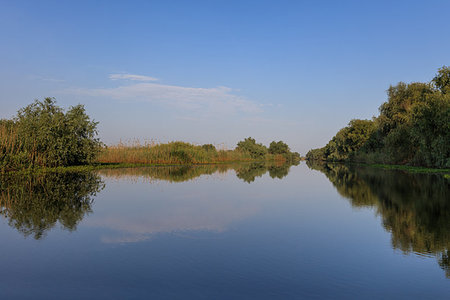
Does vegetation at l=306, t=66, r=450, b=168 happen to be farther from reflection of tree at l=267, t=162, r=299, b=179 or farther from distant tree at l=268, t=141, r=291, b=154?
distant tree at l=268, t=141, r=291, b=154

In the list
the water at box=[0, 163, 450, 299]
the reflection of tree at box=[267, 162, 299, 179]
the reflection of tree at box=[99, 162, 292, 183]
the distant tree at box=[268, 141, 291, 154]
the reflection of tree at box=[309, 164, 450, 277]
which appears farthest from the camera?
the distant tree at box=[268, 141, 291, 154]

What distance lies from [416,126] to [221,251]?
34.0 meters

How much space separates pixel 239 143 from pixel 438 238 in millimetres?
95273

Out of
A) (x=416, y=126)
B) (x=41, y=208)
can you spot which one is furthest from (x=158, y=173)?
(x=416, y=126)

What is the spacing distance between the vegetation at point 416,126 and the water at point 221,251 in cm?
2190

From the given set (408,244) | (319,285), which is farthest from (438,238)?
(319,285)

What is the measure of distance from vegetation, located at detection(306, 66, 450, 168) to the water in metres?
21.9

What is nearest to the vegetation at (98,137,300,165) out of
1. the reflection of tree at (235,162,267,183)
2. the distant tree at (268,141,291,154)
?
the reflection of tree at (235,162,267,183)

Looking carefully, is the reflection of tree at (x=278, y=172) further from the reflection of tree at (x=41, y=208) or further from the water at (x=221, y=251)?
the reflection of tree at (x=41, y=208)

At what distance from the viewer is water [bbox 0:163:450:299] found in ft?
14.0

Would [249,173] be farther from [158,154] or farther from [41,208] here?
[41,208]

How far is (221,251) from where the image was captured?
5.91m

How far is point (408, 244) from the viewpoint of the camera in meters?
6.33

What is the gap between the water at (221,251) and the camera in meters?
4.25
